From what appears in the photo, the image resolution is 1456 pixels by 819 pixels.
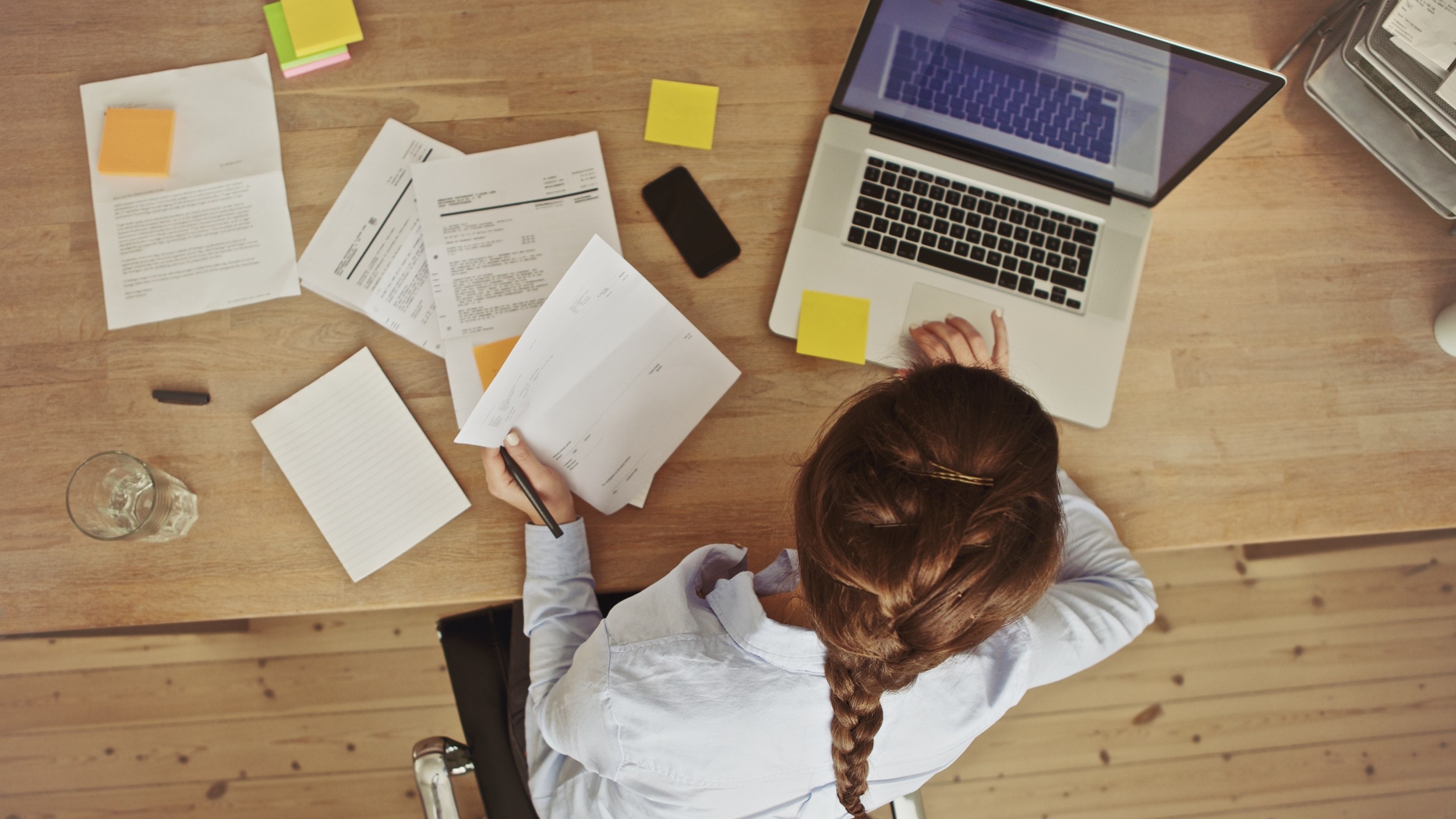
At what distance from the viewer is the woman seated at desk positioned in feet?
1.82

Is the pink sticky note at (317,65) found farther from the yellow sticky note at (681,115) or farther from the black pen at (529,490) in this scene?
the black pen at (529,490)

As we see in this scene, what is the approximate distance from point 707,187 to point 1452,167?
945 mm

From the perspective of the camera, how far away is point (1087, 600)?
88 centimetres

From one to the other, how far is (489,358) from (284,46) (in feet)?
1.68

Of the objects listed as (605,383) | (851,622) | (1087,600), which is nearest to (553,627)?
(605,383)

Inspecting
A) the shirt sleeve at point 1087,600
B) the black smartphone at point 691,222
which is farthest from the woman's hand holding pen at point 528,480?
the shirt sleeve at point 1087,600

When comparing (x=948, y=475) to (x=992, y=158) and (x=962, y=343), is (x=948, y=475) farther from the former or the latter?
(x=992, y=158)

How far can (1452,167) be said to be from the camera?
0.92 m

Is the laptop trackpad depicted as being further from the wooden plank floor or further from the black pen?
the wooden plank floor

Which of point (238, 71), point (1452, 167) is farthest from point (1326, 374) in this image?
point (238, 71)

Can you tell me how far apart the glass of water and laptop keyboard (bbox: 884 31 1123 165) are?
99 cm

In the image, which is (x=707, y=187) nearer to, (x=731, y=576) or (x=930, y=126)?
(x=930, y=126)

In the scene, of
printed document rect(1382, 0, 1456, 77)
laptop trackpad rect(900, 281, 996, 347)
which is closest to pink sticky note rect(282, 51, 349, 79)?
laptop trackpad rect(900, 281, 996, 347)

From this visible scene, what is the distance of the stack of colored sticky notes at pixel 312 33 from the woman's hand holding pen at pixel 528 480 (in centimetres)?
58
